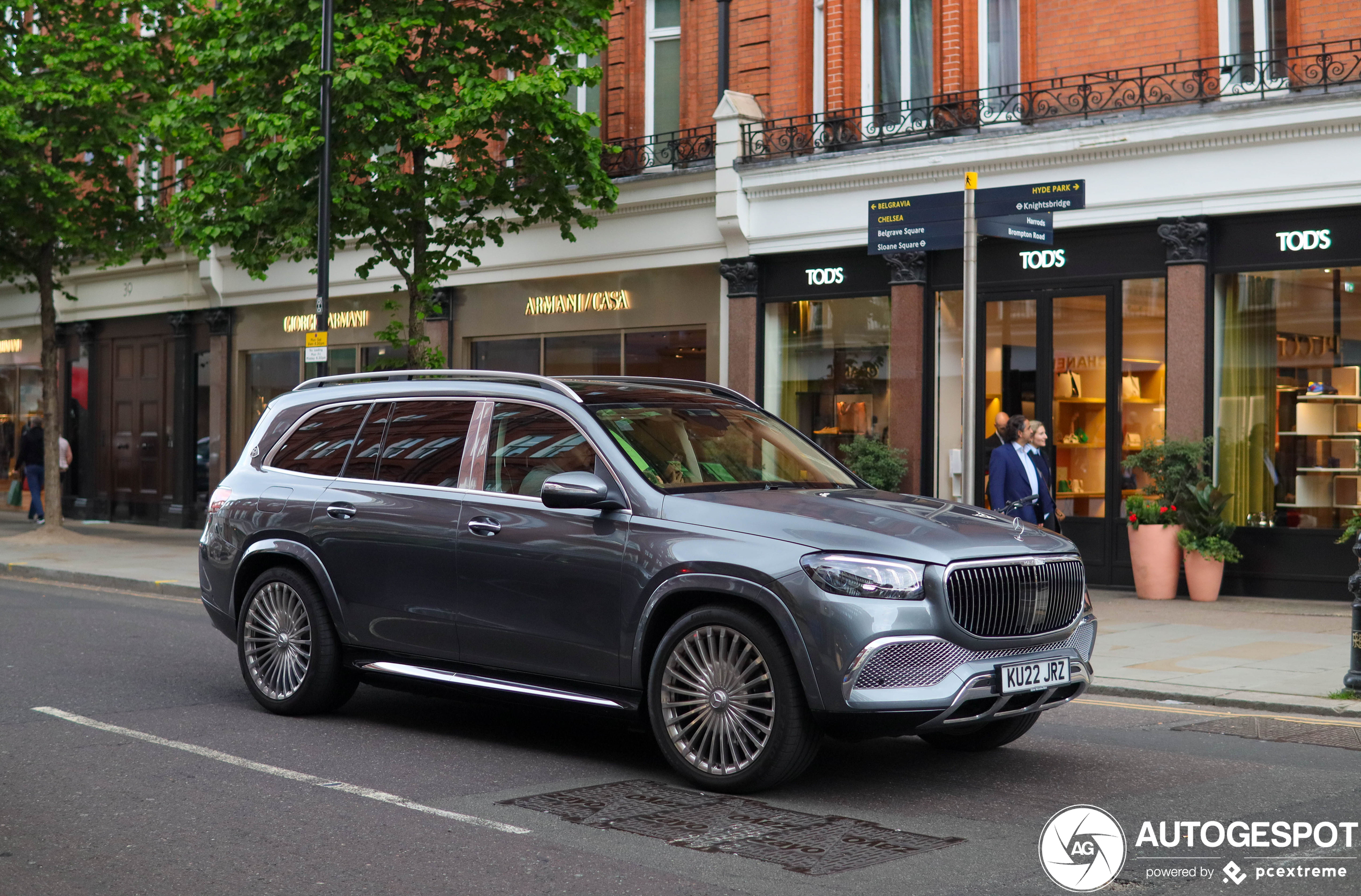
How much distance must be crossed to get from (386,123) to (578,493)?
10858mm

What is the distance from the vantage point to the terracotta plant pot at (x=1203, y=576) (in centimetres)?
1505

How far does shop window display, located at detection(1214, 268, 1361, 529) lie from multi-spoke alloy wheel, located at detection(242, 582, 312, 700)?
10.8m

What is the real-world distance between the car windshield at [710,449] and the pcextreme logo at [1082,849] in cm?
214

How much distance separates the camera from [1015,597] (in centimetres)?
638

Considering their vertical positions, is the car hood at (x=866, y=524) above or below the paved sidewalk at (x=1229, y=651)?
above

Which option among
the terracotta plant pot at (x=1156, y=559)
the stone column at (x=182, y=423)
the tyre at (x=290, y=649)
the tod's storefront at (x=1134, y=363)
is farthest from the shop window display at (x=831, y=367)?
the stone column at (x=182, y=423)

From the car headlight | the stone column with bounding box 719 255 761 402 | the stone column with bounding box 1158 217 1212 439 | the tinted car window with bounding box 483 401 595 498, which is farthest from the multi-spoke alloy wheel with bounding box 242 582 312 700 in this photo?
the stone column with bounding box 719 255 761 402

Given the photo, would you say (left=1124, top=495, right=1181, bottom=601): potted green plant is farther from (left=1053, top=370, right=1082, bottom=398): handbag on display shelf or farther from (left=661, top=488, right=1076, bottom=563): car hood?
(left=661, top=488, right=1076, bottom=563): car hood

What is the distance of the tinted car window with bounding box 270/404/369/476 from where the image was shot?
834 centimetres

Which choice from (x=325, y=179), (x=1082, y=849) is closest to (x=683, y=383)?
(x=1082, y=849)

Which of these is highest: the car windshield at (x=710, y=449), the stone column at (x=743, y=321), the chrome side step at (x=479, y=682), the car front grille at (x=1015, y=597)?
the stone column at (x=743, y=321)

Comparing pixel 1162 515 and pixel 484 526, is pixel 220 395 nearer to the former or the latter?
pixel 1162 515

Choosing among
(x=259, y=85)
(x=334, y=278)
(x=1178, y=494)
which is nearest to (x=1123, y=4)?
(x=1178, y=494)

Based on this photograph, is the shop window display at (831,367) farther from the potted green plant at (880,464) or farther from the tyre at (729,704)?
the tyre at (729,704)
